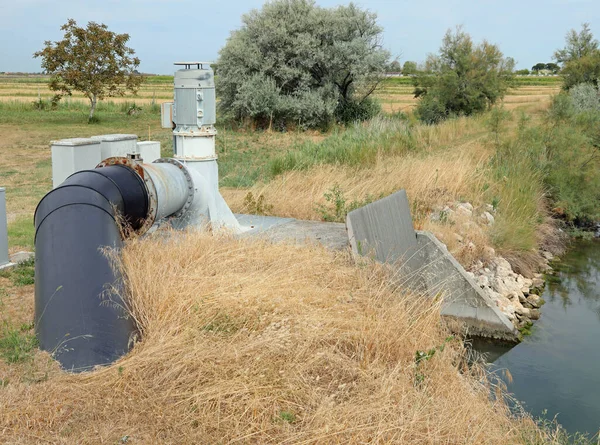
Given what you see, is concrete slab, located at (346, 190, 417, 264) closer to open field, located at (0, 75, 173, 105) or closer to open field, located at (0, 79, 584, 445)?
open field, located at (0, 79, 584, 445)

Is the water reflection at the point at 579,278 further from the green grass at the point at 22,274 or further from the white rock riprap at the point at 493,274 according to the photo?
the green grass at the point at 22,274

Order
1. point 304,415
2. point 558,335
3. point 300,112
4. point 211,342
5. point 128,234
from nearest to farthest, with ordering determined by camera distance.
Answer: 1. point 304,415
2. point 211,342
3. point 128,234
4. point 558,335
5. point 300,112

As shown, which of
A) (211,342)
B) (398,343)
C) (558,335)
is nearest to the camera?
(211,342)

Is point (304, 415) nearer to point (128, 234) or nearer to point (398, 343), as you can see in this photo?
point (398, 343)

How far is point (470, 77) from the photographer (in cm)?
2750

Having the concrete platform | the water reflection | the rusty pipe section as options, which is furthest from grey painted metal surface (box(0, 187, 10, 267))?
the water reflection

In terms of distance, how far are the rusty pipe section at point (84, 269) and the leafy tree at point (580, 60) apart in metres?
28.6

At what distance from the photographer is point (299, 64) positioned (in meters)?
27.3

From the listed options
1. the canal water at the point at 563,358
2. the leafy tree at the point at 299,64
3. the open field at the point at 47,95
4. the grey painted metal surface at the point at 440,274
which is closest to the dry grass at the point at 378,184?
the grey painted metal surface at the point at 440,274

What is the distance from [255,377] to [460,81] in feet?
82.8

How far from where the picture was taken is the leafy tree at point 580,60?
1241 inches

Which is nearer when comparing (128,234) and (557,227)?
(128,234)

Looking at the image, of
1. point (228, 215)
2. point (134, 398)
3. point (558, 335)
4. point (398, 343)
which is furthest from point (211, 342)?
point (558, 335)

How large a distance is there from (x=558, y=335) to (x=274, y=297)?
5900 millimetres
